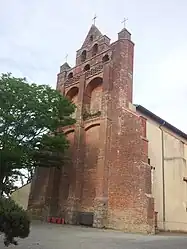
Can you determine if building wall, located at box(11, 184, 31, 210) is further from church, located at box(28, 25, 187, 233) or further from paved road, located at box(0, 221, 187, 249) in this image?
paved road, located at box(0, 221, 187, 249)

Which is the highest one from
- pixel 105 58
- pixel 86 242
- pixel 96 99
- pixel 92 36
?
pixel 92 36

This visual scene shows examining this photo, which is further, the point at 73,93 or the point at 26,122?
the point at 73,93

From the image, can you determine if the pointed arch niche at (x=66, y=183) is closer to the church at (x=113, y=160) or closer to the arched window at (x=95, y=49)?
the church at (x=113, y=160)

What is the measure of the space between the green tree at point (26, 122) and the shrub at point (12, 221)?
12.7 m

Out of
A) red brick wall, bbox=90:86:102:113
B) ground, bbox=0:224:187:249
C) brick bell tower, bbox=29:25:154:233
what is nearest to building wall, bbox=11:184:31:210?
brick bell tower, bbox=29:25:154:233

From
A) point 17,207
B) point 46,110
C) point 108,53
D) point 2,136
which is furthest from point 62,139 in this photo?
point 17,207

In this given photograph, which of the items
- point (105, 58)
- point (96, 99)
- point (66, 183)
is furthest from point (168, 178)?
point (105, 58)

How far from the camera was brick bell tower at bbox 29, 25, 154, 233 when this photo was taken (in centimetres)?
2198

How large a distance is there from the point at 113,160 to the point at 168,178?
765 centimetres

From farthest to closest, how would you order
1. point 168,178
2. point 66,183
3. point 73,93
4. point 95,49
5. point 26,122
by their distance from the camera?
point 95,49
point 73,93
point 168,178
point 66,183
point 26,122

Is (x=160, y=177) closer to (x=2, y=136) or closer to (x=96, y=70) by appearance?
(x=96, y=70)

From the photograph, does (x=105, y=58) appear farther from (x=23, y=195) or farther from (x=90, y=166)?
(x=23, y=195)

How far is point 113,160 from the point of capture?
23562 millimetres

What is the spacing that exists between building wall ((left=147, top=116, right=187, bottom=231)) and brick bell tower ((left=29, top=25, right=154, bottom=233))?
12.5 ft
